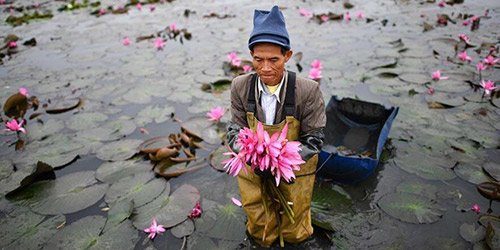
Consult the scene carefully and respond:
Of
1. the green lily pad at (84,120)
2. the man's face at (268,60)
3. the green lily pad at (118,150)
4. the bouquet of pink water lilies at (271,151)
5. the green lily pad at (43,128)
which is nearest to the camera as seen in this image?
the bouquet of pink water lilies at (271,151)

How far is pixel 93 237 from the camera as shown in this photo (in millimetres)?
2098

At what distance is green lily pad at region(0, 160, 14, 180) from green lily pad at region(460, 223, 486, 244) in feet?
12.2

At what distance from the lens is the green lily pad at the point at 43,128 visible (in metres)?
3.30

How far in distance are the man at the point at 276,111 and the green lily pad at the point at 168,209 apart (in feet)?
2.19

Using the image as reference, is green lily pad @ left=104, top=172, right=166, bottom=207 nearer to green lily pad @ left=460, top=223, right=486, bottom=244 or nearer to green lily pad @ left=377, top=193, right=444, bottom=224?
green lily pad @ left=377, top=193, right=444, bottom=224

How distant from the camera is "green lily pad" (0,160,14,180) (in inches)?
107

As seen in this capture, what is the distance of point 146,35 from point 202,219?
5698 mm

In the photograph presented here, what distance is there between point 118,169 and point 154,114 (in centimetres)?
108

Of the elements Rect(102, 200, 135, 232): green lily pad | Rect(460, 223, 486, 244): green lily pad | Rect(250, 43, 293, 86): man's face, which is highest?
Rect(250, 43, 293, 86): man's face

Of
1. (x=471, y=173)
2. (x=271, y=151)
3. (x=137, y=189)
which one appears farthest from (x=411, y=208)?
(x=137, y=189)

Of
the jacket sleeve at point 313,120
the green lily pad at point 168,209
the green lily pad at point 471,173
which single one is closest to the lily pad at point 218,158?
the green lily pad at point 168,209

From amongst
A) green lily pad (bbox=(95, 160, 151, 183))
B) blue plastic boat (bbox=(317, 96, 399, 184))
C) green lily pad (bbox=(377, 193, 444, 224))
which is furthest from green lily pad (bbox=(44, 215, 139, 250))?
green lily pad (bbox=(377, 193, 444, 224))

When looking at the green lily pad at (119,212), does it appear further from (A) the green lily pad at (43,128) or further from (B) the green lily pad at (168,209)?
(A) the green lily pad at (43,128)

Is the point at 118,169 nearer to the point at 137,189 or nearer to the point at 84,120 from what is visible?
the point at 137,189
